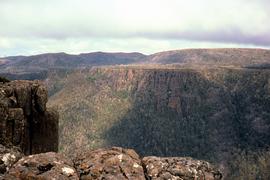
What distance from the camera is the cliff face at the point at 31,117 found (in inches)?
2061

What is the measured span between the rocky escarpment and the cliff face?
25458mm

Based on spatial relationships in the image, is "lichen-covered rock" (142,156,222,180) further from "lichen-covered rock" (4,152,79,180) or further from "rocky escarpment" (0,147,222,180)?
"lichen-covered rock" (4,152,79,180)

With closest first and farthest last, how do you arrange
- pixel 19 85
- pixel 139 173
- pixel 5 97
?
pixel 139 173 → pixel 5 97 → pixel 19 85

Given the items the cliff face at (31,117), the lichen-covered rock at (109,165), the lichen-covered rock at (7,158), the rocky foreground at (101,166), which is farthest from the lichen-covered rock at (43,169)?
the cliff face at (31,117)

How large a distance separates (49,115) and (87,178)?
37.1m

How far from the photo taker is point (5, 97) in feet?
174

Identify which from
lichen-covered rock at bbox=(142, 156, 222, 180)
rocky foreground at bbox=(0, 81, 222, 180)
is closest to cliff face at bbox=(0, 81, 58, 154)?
rocky foreground at bbox=(0, 81, 222, 180)

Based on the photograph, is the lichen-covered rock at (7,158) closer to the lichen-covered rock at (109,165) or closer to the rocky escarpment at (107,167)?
the rocky escarpment at (107,167)

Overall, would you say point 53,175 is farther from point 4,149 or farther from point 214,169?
point 214,169

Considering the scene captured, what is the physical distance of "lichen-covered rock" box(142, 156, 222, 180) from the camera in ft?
90.9

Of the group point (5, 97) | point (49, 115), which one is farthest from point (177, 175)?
point (49, 115)

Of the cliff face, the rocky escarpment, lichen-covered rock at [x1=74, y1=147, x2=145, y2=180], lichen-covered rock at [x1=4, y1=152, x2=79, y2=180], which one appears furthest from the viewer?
the cliff face

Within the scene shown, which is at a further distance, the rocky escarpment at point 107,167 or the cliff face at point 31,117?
the cliff face at point 31,117

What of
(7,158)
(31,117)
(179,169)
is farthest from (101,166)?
(31,117)
